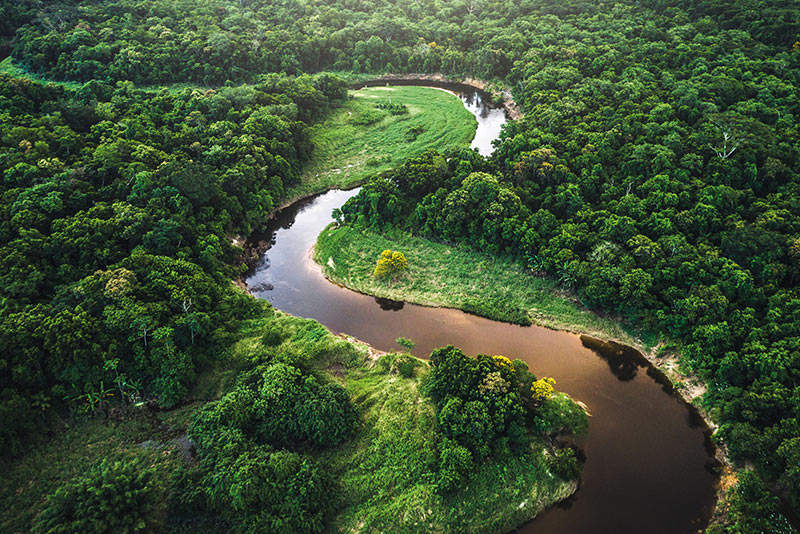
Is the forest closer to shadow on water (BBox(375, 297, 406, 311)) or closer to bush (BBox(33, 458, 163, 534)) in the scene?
bush (BBox(33, 458, 163, 534))

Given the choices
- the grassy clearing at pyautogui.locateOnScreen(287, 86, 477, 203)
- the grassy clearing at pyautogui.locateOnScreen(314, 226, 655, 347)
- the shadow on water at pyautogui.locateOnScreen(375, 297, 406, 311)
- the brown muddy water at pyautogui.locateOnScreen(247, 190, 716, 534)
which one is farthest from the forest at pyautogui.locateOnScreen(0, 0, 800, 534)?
the shadow on water at pyautogui.locateOnScreen(375, 297, 406, 311)

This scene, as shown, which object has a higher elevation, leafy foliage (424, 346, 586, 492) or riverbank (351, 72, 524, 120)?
riverbank (351, 72, 524, 120)

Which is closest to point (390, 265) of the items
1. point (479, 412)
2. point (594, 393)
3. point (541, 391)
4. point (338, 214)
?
point (338, 214)

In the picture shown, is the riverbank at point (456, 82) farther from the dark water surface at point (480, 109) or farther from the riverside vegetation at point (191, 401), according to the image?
the riverside vegetation at point (191, 401)

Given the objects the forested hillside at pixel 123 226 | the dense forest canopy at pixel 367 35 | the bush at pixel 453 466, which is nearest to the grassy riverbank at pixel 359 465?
the bush at pixel 453 466

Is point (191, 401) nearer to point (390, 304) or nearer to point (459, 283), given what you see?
point (390, 304)

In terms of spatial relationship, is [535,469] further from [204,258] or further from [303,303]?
[204,258]

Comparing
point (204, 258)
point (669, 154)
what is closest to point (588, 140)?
point (669, 154)
